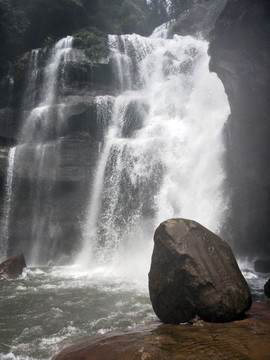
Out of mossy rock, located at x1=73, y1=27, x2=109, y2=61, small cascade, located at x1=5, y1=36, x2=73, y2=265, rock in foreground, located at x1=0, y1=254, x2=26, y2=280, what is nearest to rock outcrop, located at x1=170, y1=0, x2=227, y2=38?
mossy rock, located at x1=73, y1=27, x2=109, y2=61

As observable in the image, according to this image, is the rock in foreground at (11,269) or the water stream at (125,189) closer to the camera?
the water stream at (125,189)

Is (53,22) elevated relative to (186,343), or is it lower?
elevated

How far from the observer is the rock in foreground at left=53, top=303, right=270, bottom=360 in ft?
13.3

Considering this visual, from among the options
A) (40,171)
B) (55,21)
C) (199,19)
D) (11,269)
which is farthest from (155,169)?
(199,19)

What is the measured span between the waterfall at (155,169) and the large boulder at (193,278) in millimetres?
8009

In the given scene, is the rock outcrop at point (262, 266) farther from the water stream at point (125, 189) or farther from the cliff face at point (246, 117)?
the water stream at point (125, 189)

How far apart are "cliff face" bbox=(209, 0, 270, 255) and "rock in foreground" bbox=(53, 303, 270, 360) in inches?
382

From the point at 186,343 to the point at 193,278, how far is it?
59.8 inches

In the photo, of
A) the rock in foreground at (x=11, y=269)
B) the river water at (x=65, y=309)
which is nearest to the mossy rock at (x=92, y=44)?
the rock in foreground at (x=11, y=269)

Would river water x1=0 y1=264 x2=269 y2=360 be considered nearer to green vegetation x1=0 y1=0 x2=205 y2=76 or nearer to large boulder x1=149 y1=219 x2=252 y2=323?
large boulder x1=149 y1=219 x2=252 y2=323

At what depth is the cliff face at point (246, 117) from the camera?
13.7 meters

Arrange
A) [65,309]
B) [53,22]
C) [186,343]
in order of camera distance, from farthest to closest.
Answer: [53,22]
[65,309]
[186,343]

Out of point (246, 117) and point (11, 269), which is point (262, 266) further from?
point (11, 269)

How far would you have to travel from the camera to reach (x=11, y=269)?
532 inches
